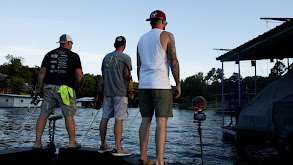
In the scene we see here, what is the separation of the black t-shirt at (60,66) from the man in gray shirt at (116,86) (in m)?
0.60

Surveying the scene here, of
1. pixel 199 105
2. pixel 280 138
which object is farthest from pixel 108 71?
pixel 280 138

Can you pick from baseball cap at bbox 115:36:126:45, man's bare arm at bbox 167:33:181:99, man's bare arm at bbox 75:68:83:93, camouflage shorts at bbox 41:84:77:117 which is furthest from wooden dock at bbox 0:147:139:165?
baseball cap at bbox 115:36:126:45

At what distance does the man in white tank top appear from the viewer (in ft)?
11.4

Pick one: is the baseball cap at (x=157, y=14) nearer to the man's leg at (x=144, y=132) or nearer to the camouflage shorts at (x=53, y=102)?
the man's leg at (x=144, y=132)

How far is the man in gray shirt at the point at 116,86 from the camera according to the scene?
4.65 metres

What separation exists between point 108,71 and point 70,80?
0.74 m

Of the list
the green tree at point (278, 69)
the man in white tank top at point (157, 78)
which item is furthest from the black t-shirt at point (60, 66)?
the green tree at point (278, 69)

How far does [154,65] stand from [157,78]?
188mm

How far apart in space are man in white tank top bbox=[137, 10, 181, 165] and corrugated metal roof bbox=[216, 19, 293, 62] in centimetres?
663

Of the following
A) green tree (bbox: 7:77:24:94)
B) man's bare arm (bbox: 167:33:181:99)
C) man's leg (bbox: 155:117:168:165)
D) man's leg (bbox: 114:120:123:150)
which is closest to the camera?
man's leg (bbox: 155:117:168:165)

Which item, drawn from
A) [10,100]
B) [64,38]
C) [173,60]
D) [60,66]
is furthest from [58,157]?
[10,100]

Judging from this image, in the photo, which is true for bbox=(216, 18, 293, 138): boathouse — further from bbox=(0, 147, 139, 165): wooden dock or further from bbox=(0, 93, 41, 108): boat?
bbox=(0, 93, 41, 108): boat

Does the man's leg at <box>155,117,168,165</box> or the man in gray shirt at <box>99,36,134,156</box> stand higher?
the man in gray shirt at <box>99,36,134,156</box>

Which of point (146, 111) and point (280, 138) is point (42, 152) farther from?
point (280, 138)
